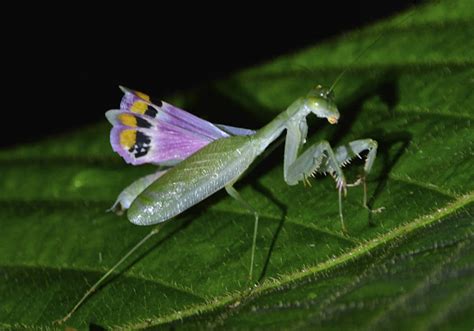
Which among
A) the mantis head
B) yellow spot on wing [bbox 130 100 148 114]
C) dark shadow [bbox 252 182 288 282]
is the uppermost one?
the mantis head

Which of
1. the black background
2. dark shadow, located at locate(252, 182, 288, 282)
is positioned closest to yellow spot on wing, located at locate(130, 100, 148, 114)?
dark shadow, located at locate(252, 182, 288, 282)

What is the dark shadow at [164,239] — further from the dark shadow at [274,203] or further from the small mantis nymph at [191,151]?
the dark shadow at [274,203]

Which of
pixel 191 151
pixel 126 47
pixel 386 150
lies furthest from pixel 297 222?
pixel 126 47

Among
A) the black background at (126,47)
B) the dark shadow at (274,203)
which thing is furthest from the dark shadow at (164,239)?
the black background at (126,47)

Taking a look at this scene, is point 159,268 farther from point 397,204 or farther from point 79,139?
point 79,139

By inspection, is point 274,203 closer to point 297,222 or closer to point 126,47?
point 297,222

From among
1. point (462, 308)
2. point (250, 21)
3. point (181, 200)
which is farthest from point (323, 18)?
point (462, 308)

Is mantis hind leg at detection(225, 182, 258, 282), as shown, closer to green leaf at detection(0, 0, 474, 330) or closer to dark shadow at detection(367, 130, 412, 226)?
green leaf at detection(0, 0, 474, 330)
